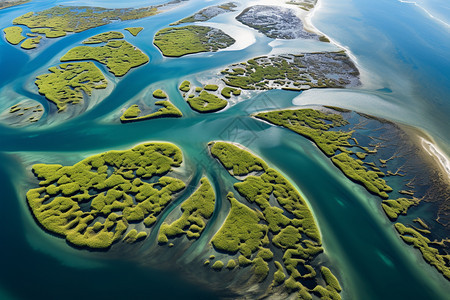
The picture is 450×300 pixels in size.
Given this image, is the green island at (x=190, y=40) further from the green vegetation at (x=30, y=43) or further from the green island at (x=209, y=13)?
the green vegetation at (x=30, y=43)

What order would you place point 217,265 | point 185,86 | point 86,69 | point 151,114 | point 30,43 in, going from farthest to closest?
1. point 30,43
2. point 86,69
3. point 185,86
4. point 151,114
5. point 217,265

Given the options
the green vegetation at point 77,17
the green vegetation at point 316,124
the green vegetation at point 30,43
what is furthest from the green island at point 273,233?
the green vegetation at point 77,17

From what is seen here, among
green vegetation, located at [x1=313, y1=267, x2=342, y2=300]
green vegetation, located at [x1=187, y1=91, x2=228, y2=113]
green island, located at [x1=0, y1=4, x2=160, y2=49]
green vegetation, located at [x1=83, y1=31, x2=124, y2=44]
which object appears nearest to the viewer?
green vegetation, located at [x1=313, y1=267, x2=342, y2=300]

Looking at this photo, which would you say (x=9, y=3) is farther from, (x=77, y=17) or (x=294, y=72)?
(x=294, y=72)

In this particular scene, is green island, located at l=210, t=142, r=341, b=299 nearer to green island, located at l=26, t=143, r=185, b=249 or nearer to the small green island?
green island, located at l=26, t=143, r=185, b=249

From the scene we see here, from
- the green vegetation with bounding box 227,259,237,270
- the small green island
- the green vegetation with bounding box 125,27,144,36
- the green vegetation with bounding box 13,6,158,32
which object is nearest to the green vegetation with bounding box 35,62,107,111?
the small green island

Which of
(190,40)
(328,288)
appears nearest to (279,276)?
(328,288)
